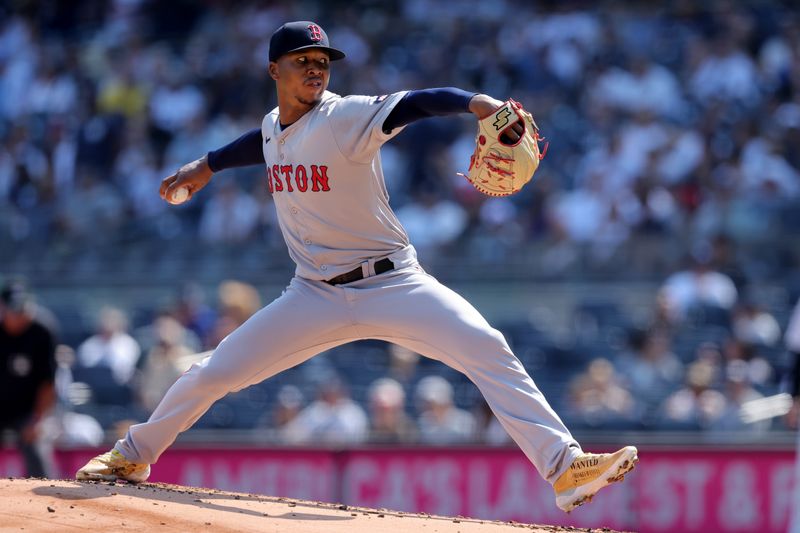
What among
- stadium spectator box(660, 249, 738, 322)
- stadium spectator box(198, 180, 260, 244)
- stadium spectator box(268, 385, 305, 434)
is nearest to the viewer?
stadium spectator box(268, 385, 305, 434)

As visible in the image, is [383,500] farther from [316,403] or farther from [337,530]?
[337,530]

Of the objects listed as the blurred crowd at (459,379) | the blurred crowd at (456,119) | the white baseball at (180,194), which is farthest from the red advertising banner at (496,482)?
the white baseball at (180,194)

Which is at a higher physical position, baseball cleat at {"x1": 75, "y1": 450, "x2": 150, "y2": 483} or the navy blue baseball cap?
the navy blue baseball cap

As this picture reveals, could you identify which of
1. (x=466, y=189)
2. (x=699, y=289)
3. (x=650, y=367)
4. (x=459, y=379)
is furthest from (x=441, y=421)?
(x=466, y=189)

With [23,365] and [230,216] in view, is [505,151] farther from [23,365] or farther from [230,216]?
[230,216]

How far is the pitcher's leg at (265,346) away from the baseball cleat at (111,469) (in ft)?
1.02

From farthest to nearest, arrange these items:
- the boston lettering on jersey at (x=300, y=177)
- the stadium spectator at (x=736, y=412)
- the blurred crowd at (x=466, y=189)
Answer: the blurred crowd at (x=466, y=189) < the stadium spectator at (x=736, y=412) < the boston lettering on jersey at (x=300, y=177)

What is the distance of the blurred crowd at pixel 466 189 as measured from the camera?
35.2 ft

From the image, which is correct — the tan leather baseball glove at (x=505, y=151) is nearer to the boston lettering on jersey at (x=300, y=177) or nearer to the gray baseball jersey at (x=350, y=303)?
the gray baseball jersey at (x=350, y=303)

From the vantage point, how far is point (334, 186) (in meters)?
5.33

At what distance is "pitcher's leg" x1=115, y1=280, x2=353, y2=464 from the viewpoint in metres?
5.40

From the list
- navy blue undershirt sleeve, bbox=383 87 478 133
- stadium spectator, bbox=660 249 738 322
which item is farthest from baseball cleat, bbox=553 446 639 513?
stadium spectator, bbox=660 249 738 322

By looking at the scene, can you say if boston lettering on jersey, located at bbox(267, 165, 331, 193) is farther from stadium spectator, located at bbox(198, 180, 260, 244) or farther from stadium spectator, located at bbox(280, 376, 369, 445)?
stadium spectator, located at bbox(198, 180, 260, 244)

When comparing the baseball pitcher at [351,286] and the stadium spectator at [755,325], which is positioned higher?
the stadium spectator at [755,325]
